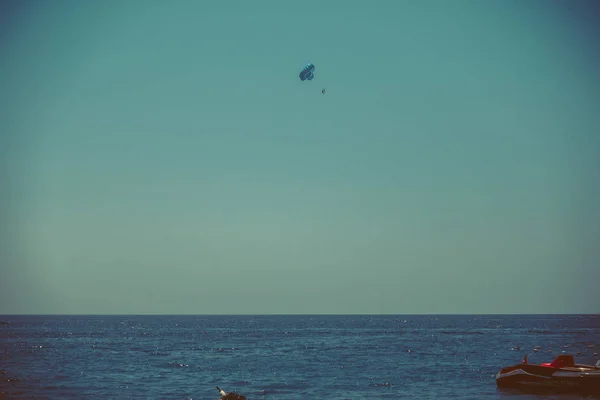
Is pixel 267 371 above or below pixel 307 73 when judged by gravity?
below

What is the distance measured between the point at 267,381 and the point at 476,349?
4679 cm

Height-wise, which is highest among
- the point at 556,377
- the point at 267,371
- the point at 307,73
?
the point at 307,73

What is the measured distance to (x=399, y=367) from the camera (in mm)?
68562

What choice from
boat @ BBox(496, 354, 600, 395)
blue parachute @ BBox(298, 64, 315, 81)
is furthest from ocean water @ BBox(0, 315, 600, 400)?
blue parachute @ BBox(298, 64, 315, 81)

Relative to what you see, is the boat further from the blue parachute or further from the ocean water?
the blue parachute

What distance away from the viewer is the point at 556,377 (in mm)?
51719

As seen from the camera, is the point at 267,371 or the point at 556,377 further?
the point at 267,371

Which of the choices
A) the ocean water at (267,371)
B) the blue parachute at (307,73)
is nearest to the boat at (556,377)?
the ocean water at (267,371)

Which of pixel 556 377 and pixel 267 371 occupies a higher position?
pixel 556 377

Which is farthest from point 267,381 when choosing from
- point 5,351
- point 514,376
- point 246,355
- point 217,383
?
point 5,351

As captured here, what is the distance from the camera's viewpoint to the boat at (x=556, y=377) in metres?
50.6

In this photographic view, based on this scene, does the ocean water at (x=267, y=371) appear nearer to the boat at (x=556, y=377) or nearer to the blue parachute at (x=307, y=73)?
the boat at (x=556, y=377)

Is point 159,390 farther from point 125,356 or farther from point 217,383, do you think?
point 125,356

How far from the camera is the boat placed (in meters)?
50.6
